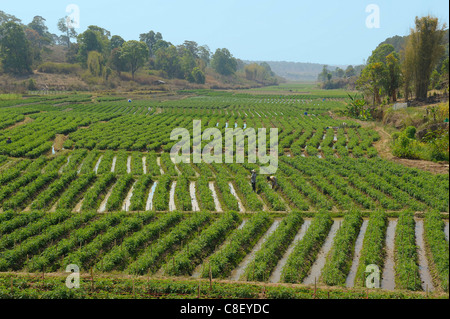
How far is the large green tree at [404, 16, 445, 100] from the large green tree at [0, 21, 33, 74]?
9000cm

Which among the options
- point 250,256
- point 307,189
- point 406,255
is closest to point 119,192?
point 250,256

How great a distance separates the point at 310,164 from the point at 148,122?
2620cm

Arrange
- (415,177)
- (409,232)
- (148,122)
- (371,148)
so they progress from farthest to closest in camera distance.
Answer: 1. (148,122)
2. (371,148)
3. (415,177)
4. (409,232)

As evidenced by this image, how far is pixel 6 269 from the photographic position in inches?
505

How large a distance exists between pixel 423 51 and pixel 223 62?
13619 centimetres

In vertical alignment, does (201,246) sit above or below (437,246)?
below

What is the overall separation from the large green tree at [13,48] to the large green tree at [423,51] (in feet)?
295

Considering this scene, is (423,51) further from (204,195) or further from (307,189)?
(204,195)

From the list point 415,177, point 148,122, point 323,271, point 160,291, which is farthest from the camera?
point 148,122

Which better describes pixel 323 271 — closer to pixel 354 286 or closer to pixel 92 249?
pixel 354 286

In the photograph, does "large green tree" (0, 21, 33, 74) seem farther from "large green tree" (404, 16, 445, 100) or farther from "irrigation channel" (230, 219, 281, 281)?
"irrigation channel" (230, 219, 281, 281)

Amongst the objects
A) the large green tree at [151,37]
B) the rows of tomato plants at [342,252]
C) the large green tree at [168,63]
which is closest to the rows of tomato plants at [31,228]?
the rows of tomato plants at [342,252]

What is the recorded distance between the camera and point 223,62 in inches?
6619
